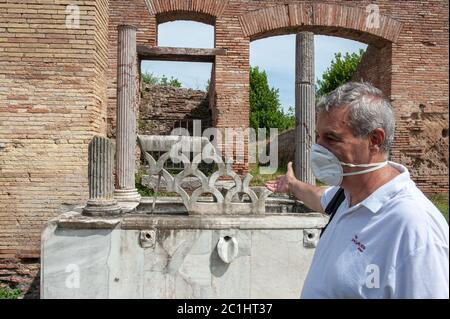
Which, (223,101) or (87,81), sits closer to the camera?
(87,81)

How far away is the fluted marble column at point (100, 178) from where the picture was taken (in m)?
3.91

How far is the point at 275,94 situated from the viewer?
29.7 m

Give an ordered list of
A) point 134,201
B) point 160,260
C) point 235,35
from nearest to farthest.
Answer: point 160,260, point 134,201, point 235,35

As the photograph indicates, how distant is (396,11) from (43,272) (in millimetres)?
10294

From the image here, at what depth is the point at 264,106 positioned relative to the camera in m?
28.7

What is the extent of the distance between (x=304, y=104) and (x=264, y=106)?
77.7ft

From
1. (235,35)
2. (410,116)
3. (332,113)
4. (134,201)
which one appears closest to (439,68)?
(410,116)

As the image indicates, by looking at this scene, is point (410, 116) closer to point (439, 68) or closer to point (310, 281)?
point (439, 68)

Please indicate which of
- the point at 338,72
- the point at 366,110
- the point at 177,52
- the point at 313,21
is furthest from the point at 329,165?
the point at 338,72

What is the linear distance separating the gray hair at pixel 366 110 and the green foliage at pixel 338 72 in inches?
799

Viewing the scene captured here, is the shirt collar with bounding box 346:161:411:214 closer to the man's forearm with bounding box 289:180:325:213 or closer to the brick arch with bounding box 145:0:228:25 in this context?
the man's forearm with bounding box 289:180:325:213

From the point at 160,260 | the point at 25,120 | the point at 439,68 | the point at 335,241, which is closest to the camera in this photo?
the point at 335,241

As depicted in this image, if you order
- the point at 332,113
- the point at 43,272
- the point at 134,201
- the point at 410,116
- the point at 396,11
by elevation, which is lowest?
the point at 43,272

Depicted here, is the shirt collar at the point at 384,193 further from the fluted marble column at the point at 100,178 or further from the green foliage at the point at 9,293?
the green foliage at the point at 9,293
